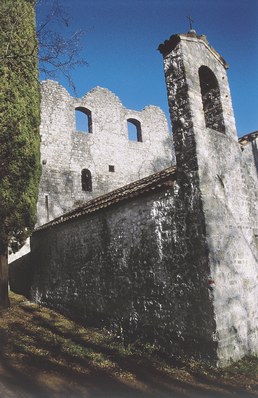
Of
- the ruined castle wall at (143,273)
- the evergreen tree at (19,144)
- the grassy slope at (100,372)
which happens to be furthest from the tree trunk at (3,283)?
the grassy slope at (100,372)

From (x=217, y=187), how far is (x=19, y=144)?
590cm

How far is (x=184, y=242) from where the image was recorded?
258 inches

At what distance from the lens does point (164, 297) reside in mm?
6789

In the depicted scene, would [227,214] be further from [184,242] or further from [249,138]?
[249,138]

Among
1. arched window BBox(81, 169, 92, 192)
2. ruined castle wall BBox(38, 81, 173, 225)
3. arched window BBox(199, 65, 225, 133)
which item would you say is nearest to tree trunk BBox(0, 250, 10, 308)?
ruined castle wall BBox(38, 81, 173, 225)

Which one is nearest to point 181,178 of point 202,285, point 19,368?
point 202,285

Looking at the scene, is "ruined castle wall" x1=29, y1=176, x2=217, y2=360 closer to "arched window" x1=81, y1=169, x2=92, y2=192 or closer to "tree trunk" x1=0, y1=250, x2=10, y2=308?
"tree trunk" x1=0, y1=250, x2=10, y2=308

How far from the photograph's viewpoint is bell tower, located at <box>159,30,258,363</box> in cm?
616

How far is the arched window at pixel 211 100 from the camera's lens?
7938 mm

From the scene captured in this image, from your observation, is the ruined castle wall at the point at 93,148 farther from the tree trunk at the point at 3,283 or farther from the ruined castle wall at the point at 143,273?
the ruined castle wall at the point at 143,273

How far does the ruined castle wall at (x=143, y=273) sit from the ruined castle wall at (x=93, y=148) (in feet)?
20.6

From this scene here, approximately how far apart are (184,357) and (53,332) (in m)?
3.70

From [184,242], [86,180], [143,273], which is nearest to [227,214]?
[184,242]

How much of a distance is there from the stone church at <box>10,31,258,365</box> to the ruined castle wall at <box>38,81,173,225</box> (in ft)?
19.3
